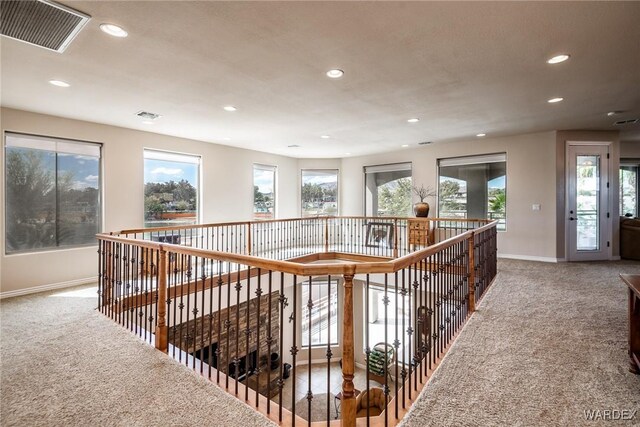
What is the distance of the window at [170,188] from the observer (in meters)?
6.06

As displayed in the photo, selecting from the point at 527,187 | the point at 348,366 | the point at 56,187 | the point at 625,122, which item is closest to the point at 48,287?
the point at 56,187

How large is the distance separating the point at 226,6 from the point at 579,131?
7295 mm

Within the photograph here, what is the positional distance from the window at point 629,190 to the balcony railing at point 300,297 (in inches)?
180

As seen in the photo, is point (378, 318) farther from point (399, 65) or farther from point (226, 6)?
point (226, 6)

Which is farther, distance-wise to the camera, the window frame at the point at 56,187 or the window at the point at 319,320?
the window at the point at 319,320

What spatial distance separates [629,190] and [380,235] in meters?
6.70

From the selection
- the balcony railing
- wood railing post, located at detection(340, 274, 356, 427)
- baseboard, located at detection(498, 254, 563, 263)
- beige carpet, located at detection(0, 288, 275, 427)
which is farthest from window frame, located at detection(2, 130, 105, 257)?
baseboard, located at detection(498, 254, 563, 263)

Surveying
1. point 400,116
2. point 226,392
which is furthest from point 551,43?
point 226,392

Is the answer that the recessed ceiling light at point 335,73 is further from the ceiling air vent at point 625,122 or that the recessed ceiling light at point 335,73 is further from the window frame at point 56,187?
the ceiling air vent at point 625,122

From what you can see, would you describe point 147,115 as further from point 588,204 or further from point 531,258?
point 588,204

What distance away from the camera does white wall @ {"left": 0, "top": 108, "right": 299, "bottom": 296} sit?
4605 mm

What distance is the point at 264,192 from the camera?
27.8 feet

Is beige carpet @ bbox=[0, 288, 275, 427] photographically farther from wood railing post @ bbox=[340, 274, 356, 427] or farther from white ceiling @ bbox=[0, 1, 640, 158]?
white ceiling @ bbox=[0, 1, 640, 158]

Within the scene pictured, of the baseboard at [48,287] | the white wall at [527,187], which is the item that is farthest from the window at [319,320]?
the baseboard at [48,287]
